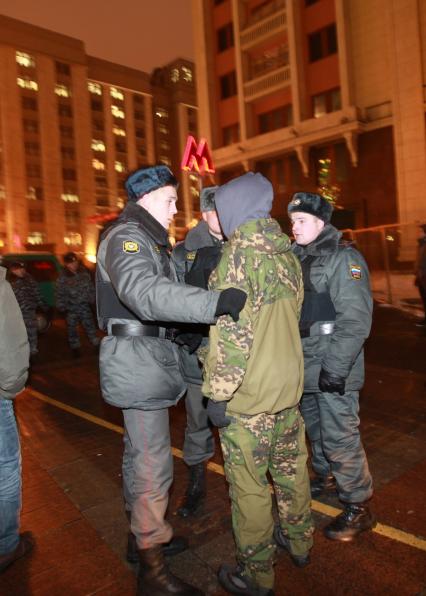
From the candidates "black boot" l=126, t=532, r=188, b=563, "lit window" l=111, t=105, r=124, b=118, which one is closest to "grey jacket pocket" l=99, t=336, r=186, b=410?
"black boot" l=126, t=532, r=188, b=563

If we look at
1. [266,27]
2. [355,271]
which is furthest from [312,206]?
[266,27]

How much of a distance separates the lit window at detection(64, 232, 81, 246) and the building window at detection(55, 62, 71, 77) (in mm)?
24947

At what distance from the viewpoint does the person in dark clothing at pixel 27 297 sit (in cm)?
816

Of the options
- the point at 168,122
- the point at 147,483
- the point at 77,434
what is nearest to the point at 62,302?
the point at 77,434

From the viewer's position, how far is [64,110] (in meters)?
73.0

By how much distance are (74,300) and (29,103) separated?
69895 mm

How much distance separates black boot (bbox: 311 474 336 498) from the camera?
358 cm

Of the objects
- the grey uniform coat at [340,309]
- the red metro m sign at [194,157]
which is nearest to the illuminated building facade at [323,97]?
the red metro m sign at [194,157]

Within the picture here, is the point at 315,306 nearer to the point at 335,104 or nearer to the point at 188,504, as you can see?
the point at 188,504

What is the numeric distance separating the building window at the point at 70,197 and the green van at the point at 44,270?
5941cm

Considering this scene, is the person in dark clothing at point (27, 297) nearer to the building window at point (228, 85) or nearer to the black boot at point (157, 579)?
the black boot at point (157, 579)

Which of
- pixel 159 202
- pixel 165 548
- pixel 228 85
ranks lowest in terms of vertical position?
pixel 165 548

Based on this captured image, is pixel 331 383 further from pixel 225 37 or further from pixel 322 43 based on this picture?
pixel 225 37

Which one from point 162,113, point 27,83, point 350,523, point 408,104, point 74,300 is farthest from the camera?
point 162,113
